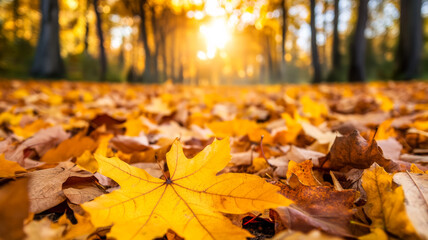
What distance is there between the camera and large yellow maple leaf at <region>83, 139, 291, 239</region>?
1.71ft

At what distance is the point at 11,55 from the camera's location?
14.3 m

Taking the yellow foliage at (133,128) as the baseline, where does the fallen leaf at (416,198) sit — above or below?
below

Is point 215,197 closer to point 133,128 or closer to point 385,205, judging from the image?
point 385,205

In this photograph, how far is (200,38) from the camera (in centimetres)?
3061

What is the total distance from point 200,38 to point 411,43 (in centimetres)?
2216

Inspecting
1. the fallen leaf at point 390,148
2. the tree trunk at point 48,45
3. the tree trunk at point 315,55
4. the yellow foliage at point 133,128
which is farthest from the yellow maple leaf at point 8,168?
the tree trunk at point 315,55

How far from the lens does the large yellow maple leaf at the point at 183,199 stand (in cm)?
52

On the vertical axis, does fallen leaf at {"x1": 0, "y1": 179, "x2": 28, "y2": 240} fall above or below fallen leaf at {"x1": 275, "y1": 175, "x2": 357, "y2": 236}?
above

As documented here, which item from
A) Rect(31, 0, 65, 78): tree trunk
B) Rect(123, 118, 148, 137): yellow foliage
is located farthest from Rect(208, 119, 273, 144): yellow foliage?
Rect(31, 0, 65, 78): tree trunk

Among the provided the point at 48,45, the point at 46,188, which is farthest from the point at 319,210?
the point at 48,45

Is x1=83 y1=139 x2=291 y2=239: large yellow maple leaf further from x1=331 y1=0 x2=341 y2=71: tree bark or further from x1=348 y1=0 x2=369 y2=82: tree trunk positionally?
x1=331 y1=0 x2=341 y2=71: tree bark

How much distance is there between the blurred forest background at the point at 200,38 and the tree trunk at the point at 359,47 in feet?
0.11

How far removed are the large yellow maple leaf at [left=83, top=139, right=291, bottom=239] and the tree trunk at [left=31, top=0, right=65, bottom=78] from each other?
40.3 feet

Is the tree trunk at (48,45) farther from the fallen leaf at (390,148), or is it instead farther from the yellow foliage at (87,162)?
the fallen leaf at (390,148)
